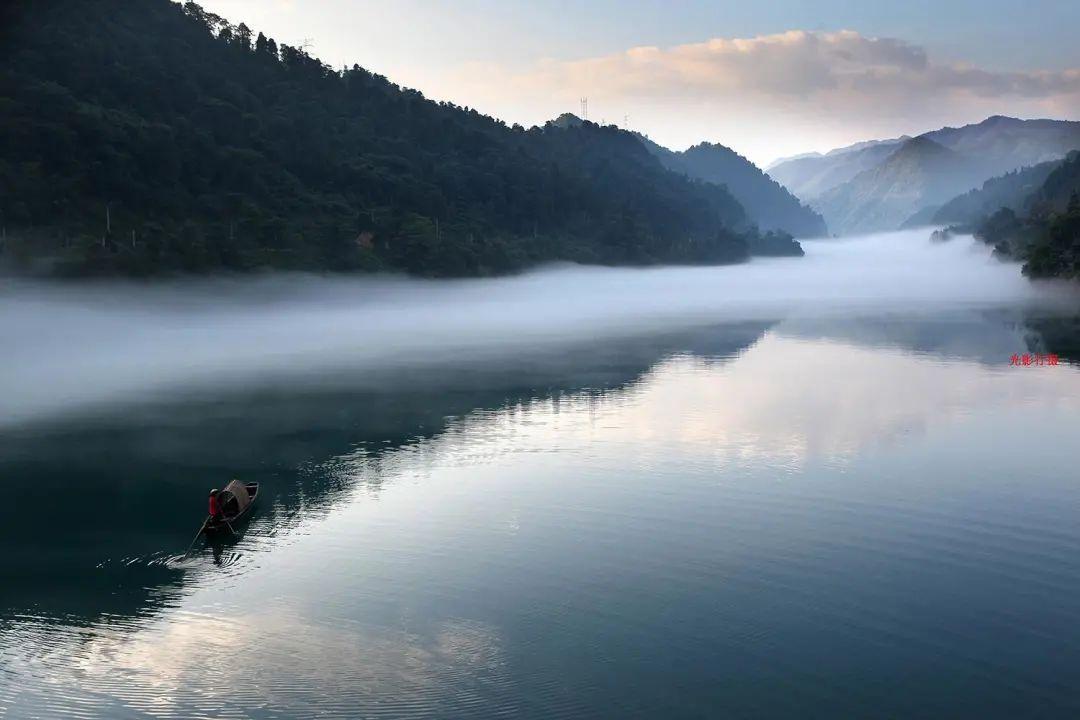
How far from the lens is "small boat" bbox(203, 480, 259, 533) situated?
31.1 m

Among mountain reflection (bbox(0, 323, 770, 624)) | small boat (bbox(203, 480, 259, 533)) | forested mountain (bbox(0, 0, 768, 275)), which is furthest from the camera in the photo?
forested mountain (bbox(0, 0, 768, 275))

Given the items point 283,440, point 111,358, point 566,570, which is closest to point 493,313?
point 111,358

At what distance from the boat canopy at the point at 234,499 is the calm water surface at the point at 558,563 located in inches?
56.5

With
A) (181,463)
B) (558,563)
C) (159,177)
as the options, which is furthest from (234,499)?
(159,177)

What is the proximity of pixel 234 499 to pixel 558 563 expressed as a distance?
1290 centimetres

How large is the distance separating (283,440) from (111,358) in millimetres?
54525

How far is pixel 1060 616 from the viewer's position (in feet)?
74.9

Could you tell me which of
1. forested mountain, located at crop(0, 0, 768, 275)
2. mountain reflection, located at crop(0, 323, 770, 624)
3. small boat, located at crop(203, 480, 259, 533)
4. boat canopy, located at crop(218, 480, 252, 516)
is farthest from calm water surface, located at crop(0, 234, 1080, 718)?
forested mountain, located at crop(0, 0, 768, 275)

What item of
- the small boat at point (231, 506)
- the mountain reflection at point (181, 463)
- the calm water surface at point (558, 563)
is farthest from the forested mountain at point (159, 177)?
the small boat at point (231, 506)

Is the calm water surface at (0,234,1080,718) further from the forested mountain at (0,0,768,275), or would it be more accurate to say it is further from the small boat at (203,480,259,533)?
the forested mountain at (0,0,768,275)

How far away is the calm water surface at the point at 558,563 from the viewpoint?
19.8 metres

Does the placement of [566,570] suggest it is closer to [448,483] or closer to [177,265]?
[448,483]

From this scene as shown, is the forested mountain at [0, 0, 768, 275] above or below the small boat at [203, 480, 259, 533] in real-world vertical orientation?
above

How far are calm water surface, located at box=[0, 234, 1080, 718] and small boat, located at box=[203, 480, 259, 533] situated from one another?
1.04 m
